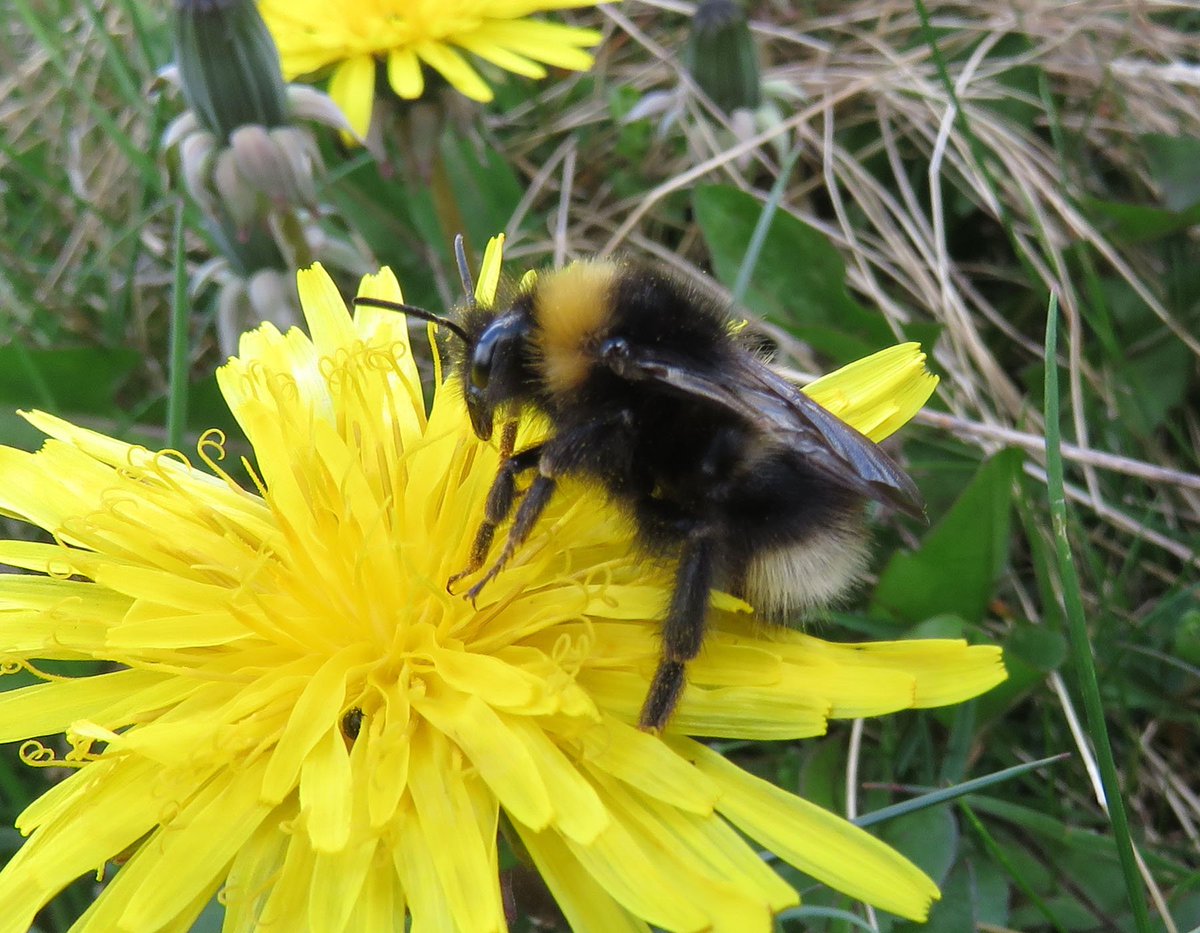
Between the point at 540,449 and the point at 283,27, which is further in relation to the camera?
the point at 283,27

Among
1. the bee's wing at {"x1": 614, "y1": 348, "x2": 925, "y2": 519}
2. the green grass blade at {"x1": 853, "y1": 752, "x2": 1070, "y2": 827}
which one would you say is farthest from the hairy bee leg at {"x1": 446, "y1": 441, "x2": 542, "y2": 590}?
the green grass blade at {"x1": 853, "y1": 752, "x2": 1070, "y2": 827}

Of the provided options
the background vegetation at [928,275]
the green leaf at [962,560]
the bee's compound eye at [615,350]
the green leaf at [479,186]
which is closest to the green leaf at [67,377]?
the background vegetation at [928,275]

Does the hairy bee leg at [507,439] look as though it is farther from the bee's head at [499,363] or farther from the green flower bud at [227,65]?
the green flower bud at [227,65]

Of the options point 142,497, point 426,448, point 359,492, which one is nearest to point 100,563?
point 142,497

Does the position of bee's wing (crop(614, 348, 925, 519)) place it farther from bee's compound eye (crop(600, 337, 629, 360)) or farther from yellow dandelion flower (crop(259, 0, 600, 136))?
yellow dandelion flower (crop(259, 0, 600, 136))

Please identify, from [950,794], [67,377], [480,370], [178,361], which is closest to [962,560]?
[950,794]

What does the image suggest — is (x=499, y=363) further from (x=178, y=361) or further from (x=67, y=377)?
(x=67, y=377)

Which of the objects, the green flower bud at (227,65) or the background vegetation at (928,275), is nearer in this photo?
the background vegetation at (928,275)

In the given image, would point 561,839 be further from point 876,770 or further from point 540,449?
point 876,770
